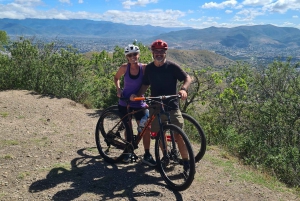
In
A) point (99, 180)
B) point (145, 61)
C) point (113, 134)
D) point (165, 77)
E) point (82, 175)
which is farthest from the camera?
point (145, 61)

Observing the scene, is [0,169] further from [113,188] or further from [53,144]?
[113,188]

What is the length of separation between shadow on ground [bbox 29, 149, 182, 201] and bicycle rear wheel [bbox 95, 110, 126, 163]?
18 cm

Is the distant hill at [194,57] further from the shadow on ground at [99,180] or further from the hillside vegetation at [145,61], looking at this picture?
the shadow on ground at [99,180]

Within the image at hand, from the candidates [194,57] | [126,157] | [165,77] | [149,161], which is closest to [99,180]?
[126,157]

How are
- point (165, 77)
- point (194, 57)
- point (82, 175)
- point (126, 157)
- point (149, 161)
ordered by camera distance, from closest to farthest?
point (165, 77) < point (82, 175) < point (149, 161) < point (126, 157) < point (194, 57)

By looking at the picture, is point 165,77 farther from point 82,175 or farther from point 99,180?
point 82,175

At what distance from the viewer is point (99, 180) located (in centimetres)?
453

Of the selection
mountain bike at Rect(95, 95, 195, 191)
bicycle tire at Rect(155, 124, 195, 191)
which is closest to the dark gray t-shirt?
mountain bike at Rect(95, 95, 195, 191)

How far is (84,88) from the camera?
11211 mm

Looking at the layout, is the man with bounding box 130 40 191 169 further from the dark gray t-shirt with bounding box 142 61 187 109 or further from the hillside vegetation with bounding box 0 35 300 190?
the hillside vegetation with bounding box 0 35 300 190

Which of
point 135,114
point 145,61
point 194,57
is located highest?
point 194,57

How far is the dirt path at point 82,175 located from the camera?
4.11m

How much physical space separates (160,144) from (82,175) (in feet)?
4.89

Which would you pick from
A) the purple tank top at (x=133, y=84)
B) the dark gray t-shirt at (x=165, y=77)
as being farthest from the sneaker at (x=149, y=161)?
the dark gray t-shirt at (x=165, y=77)
